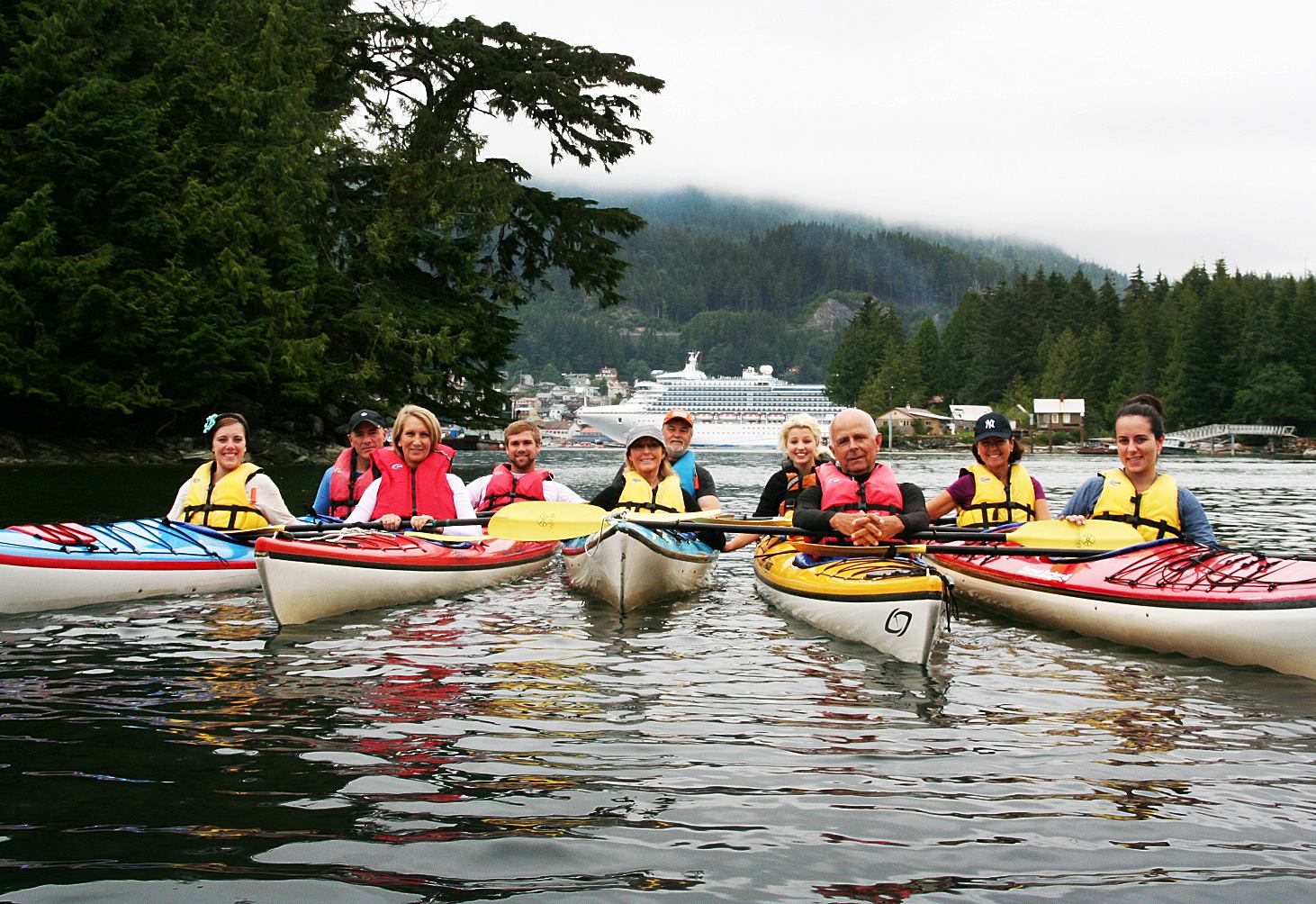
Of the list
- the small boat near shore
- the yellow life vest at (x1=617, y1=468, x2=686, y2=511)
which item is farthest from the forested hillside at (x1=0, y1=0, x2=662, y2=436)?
the small boat near shore

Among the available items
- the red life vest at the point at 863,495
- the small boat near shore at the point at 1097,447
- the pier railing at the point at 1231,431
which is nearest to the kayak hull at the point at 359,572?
the red life vest at the point at 863,495

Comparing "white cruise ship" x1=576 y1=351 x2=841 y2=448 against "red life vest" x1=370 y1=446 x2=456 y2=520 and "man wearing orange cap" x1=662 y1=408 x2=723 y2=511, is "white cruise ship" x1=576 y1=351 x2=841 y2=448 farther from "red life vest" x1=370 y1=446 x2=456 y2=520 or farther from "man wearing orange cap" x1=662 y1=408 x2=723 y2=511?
"red life vest" x1=370 y1=446 x2=456 y2=520

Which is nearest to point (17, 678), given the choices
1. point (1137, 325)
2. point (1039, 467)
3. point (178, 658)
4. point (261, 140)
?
point (178, 658)

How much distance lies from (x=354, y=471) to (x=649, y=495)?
10.3 feet

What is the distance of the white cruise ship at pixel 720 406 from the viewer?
10012 centimetres

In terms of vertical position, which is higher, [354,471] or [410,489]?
[354,471]

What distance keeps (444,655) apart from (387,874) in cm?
366

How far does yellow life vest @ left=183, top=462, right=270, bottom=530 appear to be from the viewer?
1032 cm

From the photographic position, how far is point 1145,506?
855 centimetres

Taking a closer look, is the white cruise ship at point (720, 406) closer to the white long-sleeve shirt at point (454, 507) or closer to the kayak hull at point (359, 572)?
the white long-sleeve shirt at point (454, 507)

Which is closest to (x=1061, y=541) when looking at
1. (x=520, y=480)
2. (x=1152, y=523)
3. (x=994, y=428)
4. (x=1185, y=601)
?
(x=1152, y=523)

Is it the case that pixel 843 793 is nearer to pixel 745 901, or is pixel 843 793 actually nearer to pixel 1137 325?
pixel 745 901

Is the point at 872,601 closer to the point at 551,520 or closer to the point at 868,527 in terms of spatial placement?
the point at 868,527

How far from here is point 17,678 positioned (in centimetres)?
651
